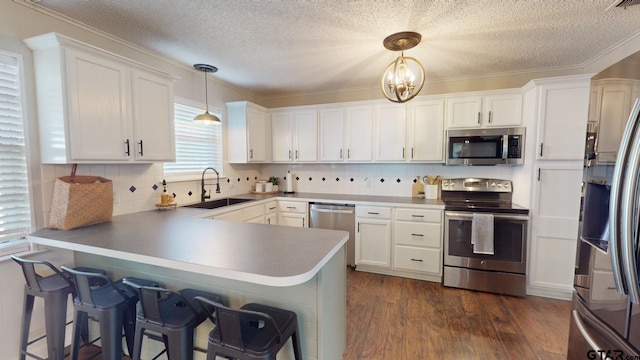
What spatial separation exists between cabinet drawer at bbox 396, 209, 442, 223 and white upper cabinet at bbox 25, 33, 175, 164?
105 inches

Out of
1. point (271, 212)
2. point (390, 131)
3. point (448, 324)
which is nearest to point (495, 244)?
point (448, 324)

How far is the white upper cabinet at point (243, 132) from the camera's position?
3.62 metres

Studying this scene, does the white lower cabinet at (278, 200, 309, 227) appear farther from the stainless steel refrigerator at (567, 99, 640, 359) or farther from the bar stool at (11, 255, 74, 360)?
the stainless steel refrigerator at (567, 99, 640, 359)

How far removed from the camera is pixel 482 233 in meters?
2.76

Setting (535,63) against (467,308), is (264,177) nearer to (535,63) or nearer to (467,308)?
(467,308)

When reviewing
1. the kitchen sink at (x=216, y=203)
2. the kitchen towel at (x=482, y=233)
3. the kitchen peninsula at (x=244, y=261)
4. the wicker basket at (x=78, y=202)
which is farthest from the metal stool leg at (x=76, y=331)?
the kitchen towel at (x=482, y=233)

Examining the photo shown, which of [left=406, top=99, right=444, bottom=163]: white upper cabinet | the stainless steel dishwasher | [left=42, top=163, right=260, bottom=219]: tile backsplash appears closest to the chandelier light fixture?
[left=406, top=99, right=444, bottom=163]: white upper cabinet

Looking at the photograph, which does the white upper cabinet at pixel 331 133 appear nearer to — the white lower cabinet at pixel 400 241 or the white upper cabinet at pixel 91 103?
the white lower cabinet at pixel 400 241

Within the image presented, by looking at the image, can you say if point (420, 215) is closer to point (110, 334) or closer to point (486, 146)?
point (486, 146)

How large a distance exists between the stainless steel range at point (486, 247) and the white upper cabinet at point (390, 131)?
0.94 meters

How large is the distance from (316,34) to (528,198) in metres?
2.69

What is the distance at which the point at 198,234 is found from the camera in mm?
1702

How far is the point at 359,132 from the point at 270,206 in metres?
1.58

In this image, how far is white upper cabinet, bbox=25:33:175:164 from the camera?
1.75 meters
